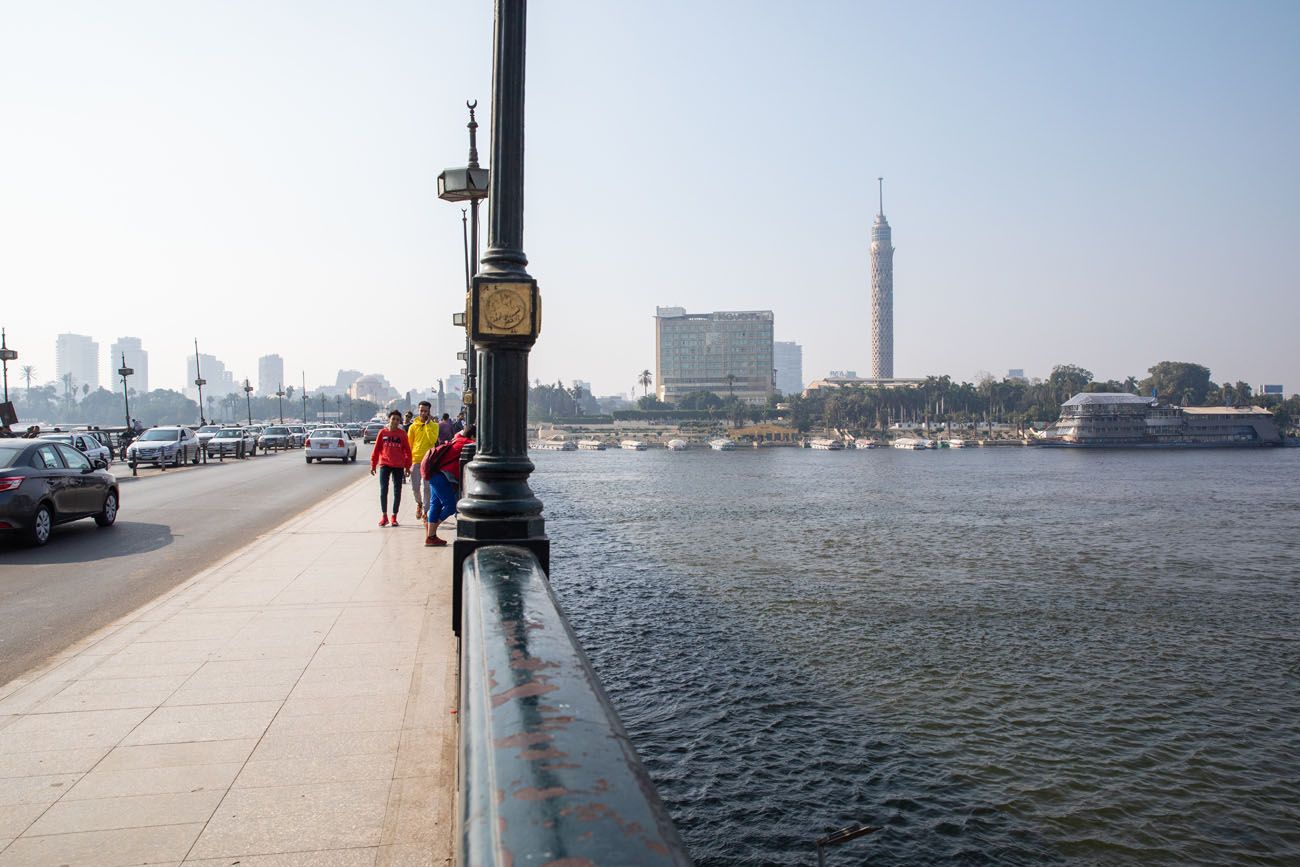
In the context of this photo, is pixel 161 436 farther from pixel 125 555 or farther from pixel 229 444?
pixel 125 555

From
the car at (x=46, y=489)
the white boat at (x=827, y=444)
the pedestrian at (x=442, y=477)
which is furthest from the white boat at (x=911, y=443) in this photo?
the pedestrian at (x=442, y=477)

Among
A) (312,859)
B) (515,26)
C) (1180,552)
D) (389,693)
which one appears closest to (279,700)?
(389,693)

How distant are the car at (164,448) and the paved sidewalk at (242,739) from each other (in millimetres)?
29075

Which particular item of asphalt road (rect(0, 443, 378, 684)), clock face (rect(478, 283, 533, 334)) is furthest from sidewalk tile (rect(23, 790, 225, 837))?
asphalt road (rect(0, 443, 378, 684))

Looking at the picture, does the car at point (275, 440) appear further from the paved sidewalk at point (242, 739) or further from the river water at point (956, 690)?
the paved sidewalk at point (242, 739)

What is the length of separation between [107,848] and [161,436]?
3705 centimetres

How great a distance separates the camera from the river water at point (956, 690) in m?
9.88

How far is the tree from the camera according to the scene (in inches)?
7574

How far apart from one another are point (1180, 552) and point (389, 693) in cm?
3316

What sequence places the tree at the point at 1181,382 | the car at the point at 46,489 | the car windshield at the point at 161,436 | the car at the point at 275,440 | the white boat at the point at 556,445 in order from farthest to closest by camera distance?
the tree at the point at 1181,382, the white boat at the point at 556,445, the car at the point at 275,440, the car windshield at the point at 161,436, the car at the point at 46,489

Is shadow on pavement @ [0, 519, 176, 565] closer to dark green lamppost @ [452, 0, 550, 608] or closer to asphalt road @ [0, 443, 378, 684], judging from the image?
asphalt road @ [0, 443, 378, 684]

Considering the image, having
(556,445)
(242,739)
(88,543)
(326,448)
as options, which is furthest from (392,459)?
(556,445)

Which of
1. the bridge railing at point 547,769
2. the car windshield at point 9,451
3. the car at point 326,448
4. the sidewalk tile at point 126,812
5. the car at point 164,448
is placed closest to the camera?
the bridge railing at point 547,769

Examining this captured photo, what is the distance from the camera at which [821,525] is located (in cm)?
4031
